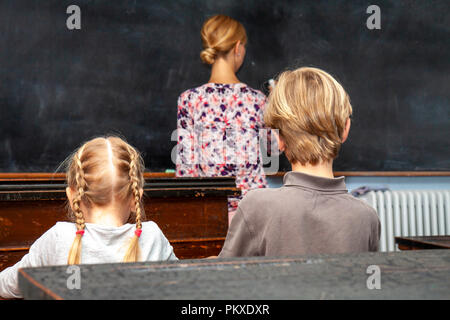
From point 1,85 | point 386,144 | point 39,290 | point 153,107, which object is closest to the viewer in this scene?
point 39,290

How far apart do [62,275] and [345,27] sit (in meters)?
4.22

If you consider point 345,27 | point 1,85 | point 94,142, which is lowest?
point 94,142

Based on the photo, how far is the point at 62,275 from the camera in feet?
2.08

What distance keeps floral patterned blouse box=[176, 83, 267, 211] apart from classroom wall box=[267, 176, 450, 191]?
2061 millimetres

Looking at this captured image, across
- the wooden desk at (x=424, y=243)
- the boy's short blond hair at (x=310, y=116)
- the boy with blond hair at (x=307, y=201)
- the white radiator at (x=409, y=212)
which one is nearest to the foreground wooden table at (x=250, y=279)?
the boy with blond hair at (x=307, y=201)

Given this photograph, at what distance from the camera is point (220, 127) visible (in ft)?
8.43

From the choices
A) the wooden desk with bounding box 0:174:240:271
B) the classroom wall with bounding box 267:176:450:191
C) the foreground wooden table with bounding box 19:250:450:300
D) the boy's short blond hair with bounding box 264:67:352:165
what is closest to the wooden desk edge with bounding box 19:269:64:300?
the foreground wooden table with bounding box 19:250:450:300

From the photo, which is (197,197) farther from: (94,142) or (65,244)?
(65,244)

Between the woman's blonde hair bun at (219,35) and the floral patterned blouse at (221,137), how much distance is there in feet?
0.56

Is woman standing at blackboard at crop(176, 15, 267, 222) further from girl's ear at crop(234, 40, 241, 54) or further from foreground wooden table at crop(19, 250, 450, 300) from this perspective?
foreground wooden table at crop(19, 250, 450, 300)

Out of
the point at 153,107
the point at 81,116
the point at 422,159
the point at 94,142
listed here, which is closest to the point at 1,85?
the point at 81,116

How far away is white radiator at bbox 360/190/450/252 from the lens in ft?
14.0

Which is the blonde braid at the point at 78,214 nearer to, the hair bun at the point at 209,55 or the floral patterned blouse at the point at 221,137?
the floral patterned blouse at the point at 221,137

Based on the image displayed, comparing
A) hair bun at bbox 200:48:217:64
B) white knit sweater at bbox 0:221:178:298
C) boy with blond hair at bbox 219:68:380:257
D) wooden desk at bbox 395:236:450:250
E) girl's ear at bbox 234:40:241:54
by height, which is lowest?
wooden desk at bbox 395:236:450:250
